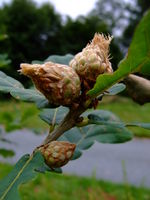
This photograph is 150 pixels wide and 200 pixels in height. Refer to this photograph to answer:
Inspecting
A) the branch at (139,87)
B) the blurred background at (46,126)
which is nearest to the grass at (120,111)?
the blurred background at (46,126)

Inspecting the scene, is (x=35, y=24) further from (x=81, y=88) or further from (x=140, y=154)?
(x=81, y=88)

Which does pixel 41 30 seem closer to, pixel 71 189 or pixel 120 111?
pixel 120 111

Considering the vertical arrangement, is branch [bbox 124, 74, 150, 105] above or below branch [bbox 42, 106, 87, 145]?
above

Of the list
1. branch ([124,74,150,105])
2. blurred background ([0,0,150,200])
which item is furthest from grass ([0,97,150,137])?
branch ([124,74,150,105])

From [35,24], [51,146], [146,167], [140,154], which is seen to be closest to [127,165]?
[146,167]

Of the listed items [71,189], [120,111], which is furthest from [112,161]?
[120,111]

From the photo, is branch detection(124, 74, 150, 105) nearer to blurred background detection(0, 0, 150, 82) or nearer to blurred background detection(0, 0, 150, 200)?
blurred background detection(0, 0, 150, 200)

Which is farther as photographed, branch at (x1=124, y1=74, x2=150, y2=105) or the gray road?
the gray road
